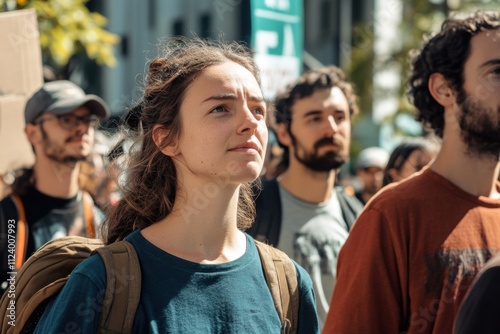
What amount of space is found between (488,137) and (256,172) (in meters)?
1.19

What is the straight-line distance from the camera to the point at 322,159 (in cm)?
571

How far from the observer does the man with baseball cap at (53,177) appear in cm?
516

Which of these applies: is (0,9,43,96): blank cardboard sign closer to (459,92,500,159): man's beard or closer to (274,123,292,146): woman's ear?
(274,123,292,146): woman's ear

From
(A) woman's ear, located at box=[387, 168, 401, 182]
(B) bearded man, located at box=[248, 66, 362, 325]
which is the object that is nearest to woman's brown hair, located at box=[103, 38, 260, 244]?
(B) bearded man, located at box=[248, 66, 362, 325]

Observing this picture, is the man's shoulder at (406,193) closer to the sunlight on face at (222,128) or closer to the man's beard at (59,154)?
the sunlight on face at (222,128)

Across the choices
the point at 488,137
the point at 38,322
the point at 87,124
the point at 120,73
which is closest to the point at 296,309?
the point at 38,322

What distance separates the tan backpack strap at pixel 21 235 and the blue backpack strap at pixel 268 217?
44.1 inches

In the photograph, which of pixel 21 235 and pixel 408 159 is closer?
pixel 21 235

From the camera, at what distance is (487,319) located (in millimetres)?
2301

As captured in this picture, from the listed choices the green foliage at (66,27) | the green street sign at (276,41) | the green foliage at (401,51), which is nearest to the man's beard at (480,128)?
the green street sign at (276,41)

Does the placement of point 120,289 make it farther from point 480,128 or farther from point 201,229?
point 480,128

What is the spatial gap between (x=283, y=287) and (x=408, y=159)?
4666 millimetres

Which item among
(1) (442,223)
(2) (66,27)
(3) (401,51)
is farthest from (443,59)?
(3) (401,51)

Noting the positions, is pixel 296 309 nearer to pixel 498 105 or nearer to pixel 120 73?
pixel 498 105
